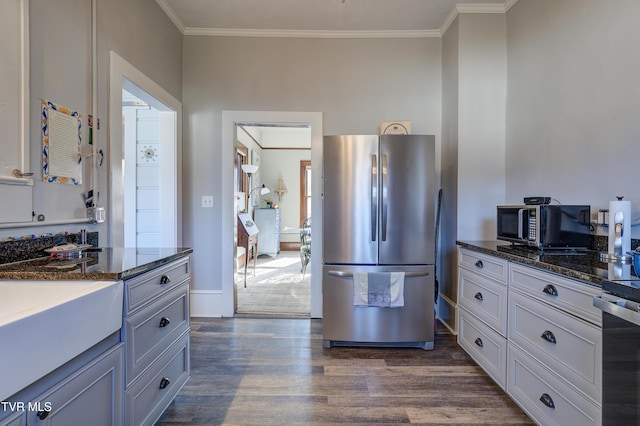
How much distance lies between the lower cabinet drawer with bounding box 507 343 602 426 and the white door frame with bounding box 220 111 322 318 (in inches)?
68.3

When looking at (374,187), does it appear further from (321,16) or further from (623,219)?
(321,16)

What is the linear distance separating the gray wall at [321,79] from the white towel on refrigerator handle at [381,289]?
1.47m

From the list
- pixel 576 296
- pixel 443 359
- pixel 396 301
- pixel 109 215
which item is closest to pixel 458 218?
pixel 396 301

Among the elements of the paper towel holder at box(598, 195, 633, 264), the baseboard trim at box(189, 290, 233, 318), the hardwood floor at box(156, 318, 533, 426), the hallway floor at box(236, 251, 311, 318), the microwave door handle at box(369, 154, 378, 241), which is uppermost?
the microwave door handle at box(369, 154, 378, 241)

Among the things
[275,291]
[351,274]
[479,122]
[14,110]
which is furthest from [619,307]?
[275,291]

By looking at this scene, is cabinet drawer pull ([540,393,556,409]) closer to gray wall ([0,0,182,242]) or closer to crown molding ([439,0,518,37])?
gray wall ([0,0,182,242])

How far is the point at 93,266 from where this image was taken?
49.1 inches

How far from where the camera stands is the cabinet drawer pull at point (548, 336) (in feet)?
4.55

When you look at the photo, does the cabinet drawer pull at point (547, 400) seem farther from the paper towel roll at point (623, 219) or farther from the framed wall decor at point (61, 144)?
the framed wall decor at point (61, 144)

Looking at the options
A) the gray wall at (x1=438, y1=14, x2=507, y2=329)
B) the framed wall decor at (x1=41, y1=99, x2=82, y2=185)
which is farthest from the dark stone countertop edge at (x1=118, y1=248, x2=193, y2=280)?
the gray wall at (x1=438, y1=14, x2=507, y2=329)

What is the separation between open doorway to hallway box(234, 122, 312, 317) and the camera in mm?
3674

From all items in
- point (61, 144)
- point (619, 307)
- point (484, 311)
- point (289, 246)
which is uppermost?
point (61, 144)

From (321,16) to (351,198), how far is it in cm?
172

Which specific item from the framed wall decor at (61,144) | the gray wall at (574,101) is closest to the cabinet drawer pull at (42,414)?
the framed wall decor at (61,144)
